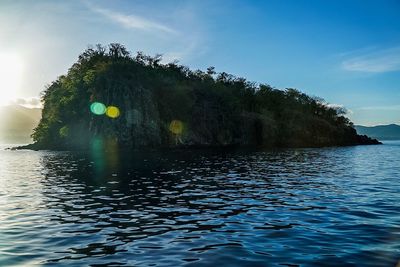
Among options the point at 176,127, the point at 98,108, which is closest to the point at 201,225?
the point at 98,108

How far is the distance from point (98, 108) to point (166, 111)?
26012 millimetres

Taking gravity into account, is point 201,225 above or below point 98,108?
below

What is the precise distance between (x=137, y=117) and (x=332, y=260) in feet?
368

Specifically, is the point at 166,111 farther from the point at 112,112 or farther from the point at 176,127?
the point at 112,112

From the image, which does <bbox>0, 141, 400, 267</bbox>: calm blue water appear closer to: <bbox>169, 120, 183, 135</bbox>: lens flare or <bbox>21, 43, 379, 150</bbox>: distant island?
<bbox>21, 43, 379, 150</bbox>: distant island

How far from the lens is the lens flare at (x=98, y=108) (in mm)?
121550

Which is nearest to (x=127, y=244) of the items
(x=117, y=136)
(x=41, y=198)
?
(x=41, y=198)

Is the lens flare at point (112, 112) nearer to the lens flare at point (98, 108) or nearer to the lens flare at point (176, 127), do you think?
the lens flare at point (98, 108)

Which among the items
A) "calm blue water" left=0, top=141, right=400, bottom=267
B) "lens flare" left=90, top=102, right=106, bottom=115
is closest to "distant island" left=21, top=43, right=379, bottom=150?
"lens flare" left=90, top=102, right=106, bottom=115

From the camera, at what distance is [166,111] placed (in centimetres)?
13700

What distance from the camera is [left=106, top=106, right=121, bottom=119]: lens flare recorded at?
392 ft

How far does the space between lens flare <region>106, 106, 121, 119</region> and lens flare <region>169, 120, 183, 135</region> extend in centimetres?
2067

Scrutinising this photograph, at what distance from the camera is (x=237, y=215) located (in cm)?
2070

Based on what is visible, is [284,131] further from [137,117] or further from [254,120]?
[137,117]
